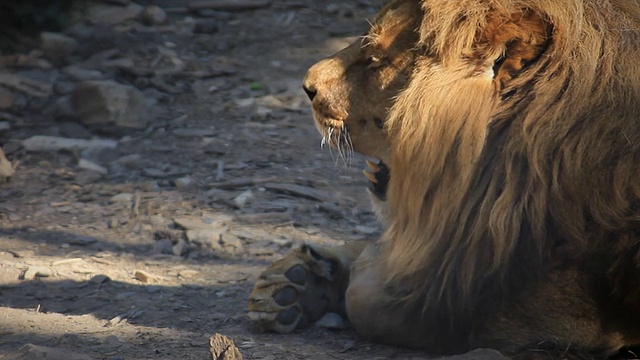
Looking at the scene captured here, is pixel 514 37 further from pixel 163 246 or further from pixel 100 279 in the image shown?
pixel 163 246

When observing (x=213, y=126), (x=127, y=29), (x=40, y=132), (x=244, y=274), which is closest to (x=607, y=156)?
(x=244, y=274)

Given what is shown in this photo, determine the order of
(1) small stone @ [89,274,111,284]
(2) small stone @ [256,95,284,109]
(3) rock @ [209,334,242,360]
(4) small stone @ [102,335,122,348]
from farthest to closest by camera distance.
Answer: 1. (2) small stone @ [256,95,284,109]
2. (1) small stone @ [89,274,111,284]
3. (4) small stone @ [102,335,122,348]
4. (3) rock @ [209,334,242,360]

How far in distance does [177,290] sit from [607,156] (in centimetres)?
174

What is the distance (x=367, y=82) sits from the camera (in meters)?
2.98

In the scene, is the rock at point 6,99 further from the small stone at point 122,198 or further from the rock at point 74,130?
the small stone at point 122,198

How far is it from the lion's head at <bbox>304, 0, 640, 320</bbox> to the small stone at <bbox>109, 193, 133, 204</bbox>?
2.07 meters

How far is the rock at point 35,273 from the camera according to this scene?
3.76 meters

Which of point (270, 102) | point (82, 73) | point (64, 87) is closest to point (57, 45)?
point (82, 73)

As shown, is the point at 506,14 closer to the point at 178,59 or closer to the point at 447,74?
the point at 447,74

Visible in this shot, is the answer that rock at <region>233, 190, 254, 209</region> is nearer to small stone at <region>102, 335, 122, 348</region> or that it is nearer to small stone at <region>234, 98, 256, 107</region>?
small stone at <region>234, 98, 256, 107</region>

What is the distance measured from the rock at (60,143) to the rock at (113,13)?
157 cm

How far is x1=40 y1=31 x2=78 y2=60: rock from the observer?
244 inches

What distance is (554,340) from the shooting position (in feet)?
9.03

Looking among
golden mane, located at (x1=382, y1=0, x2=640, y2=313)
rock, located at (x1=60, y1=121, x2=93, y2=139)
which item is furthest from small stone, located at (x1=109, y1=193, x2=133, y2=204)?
golden mane, located at (x1=382, y1=0, x2=640, y2=313)
